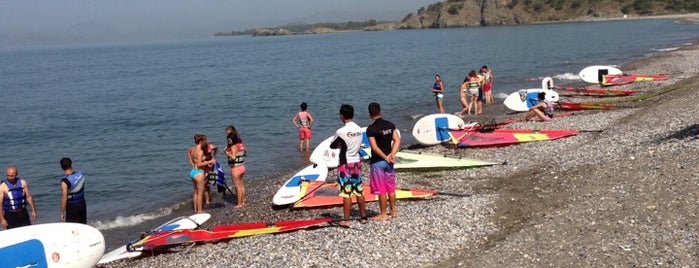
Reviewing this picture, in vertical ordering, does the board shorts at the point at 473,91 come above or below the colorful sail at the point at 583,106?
above

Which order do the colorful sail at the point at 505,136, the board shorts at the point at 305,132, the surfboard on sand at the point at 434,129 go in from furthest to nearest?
the board shorts at the point at 305,132 → the surfboard on sand at the point at 434,129 → the colorful sail at the point at 505,136

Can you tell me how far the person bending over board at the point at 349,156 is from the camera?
10.2 meters

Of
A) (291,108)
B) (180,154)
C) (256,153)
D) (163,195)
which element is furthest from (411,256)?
(291,108)

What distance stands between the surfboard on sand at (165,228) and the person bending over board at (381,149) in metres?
4.15

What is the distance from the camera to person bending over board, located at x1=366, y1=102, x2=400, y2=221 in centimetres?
1026

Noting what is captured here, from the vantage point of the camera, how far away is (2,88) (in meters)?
Result: 61.1

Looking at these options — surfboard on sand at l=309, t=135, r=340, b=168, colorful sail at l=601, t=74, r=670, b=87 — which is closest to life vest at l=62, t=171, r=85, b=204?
surfboard on sand at l=309, t=135, r=340, b=168

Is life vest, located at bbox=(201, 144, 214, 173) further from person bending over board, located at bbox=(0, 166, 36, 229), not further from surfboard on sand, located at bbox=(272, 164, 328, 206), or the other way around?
person bending over board, located at bbox=(0, 166, 36, 229)

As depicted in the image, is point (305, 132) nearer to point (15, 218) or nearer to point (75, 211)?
point (75, 211)

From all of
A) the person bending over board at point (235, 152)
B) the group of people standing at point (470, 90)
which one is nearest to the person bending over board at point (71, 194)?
the person bending over board at point (235, 152)

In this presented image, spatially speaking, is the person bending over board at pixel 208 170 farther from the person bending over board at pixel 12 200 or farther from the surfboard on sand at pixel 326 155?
the person bending over board at pixel 12 200

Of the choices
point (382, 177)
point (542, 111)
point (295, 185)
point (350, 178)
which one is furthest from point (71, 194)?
point (542, 111)

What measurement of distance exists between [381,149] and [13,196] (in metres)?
6.48

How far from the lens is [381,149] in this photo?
10.3m
